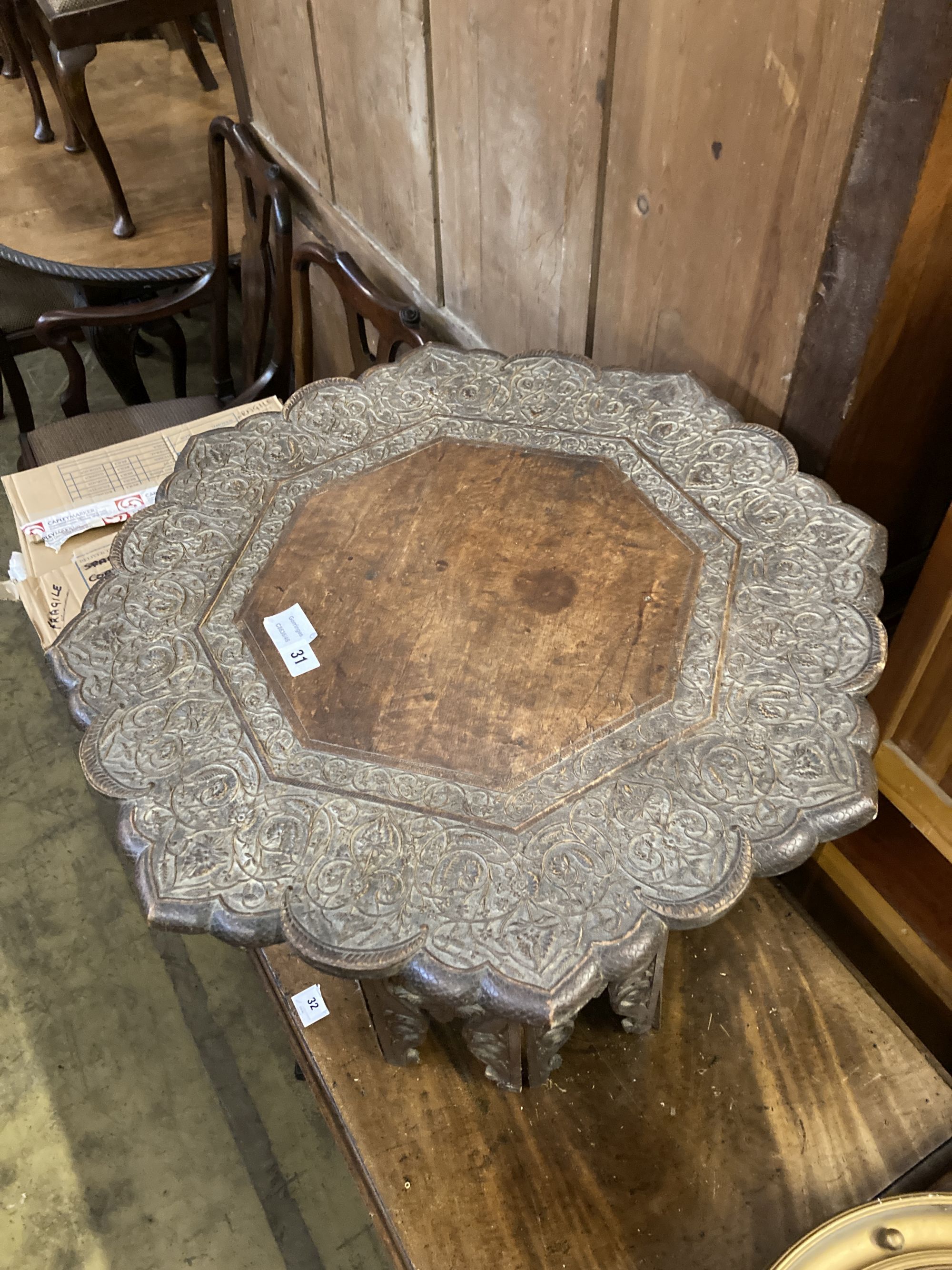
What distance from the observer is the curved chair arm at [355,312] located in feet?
5.89

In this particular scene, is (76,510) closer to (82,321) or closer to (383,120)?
(82,321)

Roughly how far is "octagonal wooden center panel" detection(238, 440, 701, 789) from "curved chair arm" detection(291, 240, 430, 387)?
607mm

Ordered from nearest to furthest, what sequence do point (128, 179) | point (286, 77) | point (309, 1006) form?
1. point (309, 1006)
2. point (286, 77)
3. point (128, 179)

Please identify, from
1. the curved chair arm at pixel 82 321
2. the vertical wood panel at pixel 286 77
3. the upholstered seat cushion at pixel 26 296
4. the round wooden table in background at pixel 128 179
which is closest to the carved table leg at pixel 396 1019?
the curved chair arm at pixel 82 321

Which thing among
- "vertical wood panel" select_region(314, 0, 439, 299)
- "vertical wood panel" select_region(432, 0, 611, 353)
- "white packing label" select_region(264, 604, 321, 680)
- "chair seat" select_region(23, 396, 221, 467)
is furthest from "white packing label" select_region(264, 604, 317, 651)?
"chair seat" select_region(23, 396, 221, 467)

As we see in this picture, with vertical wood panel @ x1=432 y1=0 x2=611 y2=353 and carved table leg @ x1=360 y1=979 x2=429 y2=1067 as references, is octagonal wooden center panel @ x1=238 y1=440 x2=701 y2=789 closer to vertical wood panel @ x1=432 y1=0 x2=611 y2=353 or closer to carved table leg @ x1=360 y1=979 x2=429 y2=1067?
carved table leg @ x1=360 y1=979 x2=429 y2=1067

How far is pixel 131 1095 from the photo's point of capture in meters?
1.83

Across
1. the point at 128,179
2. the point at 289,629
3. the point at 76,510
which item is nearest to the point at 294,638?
the point at 289,629

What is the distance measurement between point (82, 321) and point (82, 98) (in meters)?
0.72

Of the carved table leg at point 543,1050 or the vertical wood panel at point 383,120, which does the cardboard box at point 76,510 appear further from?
the carved table leg at point 543,1050

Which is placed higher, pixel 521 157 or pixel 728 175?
pixel 728 175

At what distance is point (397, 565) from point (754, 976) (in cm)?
83

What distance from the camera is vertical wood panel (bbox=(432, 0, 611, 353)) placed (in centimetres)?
131

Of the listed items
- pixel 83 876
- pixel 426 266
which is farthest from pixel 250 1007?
pixel 426 266
